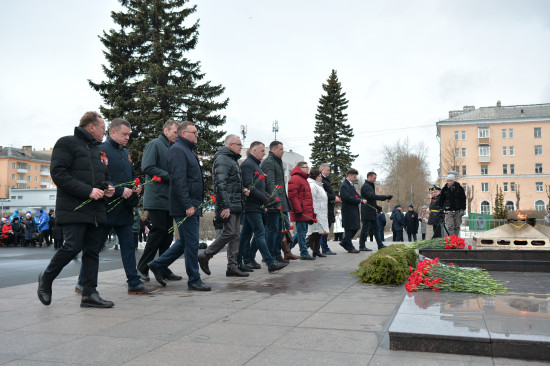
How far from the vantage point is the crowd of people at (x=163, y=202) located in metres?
5.13

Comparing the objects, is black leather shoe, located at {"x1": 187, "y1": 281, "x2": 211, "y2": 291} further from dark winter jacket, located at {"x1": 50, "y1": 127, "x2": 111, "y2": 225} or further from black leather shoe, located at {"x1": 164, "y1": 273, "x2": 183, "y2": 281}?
dark winter jacket, located at {"x1": 50, "y1": 127, "x2": 111, "y2": 225}

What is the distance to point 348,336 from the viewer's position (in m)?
3.81

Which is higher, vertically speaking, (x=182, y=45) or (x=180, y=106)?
(x=182, y=45)

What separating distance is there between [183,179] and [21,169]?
11111 centimetres

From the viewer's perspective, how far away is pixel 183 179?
20.1 ft

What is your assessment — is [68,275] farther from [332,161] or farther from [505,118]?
[505,118]

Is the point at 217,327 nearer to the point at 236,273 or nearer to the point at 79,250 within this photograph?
the point at 79,250

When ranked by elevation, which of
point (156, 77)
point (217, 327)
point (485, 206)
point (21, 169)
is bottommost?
point (217, 327)

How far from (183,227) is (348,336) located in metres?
3.05

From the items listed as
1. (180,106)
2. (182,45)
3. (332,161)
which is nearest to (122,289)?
(180,106)

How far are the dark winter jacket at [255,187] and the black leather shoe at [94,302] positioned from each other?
3118mm

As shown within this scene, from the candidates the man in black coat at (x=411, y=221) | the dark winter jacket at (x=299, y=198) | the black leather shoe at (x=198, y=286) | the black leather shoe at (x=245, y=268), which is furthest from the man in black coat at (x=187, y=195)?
the man in black coat at (x=411, y=221)

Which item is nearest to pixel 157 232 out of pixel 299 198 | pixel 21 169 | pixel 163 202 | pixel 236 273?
pixel 163 202

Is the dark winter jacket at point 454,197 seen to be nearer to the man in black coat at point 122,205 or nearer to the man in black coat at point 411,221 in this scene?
the man in black coat at point 122,205
